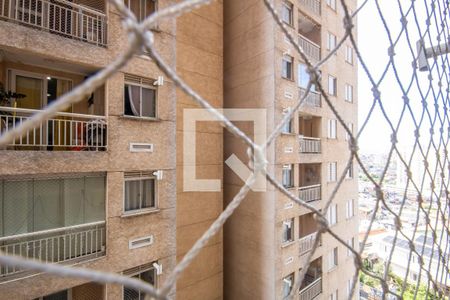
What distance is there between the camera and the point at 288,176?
6.15 meters

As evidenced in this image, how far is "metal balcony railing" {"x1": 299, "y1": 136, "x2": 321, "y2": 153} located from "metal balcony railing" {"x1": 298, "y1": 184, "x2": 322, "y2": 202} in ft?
3.11

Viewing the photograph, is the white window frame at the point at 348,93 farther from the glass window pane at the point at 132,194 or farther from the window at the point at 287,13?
the glass window pane at the point at 132,194

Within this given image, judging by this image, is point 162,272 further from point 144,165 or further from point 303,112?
point 303,112

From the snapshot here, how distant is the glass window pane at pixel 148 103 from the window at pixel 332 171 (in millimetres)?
5489

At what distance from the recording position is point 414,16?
4.99ft

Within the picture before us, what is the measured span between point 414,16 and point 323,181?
6103 mm

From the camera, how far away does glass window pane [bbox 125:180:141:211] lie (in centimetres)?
405

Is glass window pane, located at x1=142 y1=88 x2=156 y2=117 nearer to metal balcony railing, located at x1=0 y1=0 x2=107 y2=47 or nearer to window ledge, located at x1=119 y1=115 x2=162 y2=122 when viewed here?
window ledge, located at x1=119 y1=115 x2=162 y2=122

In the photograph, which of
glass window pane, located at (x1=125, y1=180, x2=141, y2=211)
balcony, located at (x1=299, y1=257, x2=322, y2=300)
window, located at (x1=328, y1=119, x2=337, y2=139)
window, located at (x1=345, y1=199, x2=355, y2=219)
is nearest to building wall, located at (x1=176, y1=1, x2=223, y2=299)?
glass window pane, located at (x1=125, y1=180, x2=141, y2=211)

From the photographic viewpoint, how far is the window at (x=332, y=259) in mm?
7457

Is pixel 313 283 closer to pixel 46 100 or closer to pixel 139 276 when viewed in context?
pixel 139 276

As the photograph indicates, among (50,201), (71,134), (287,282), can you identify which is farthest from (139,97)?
(287,282)

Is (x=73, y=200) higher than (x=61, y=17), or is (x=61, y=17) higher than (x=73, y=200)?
(x=61, y=17)

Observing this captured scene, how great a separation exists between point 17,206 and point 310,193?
602 centimetres
